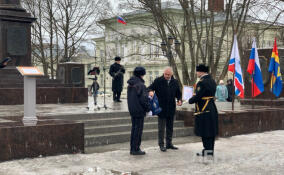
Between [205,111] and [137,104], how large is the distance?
1365 millimetres

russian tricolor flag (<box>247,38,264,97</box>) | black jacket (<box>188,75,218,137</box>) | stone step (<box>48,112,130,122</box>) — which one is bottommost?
stone step (<box>48,112,130,122</box>)

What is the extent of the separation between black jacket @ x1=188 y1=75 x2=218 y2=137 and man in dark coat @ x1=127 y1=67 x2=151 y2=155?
38.0 inches

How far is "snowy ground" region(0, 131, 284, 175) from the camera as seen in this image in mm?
7527

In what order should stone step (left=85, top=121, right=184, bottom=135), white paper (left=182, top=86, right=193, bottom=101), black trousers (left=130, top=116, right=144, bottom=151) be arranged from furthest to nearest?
stone step (left=85, top=121, right=184, bottom=135) < white paper (left=182, top=86, right=193, bottom=101) < black trousers (left=130, top=116, right=144, bottom=151)

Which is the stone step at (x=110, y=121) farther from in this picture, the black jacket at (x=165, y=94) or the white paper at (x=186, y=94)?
the white paper at (x=186, y=94)

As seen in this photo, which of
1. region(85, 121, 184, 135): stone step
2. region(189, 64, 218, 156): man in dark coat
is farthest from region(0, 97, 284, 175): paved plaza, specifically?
region(85, 121, 184, 135): stone step

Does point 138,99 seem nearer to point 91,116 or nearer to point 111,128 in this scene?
point 111,128

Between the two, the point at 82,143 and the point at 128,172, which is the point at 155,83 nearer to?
the point at 82,143

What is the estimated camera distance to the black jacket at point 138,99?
29.6 ft

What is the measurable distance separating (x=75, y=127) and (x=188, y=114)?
441 centimetres

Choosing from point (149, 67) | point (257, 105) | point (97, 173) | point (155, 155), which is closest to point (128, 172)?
point (97, 173)

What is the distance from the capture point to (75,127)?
9.09m

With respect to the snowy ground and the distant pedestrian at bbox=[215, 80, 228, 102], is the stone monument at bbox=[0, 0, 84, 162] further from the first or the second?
the distant pedestrian at bbox=[215, 80, 228, 102]

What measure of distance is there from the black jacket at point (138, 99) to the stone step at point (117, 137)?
1717 mm
